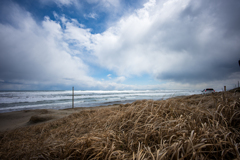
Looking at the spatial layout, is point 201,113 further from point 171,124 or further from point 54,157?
point 54,157

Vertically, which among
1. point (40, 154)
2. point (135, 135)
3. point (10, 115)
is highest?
point (135, 135)

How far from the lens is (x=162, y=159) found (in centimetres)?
112

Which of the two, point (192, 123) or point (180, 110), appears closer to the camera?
point (192, 123)

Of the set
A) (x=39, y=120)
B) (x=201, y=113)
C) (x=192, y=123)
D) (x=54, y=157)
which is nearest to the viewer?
(x=54, y=157)

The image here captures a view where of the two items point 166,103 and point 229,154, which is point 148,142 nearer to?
point 229,154

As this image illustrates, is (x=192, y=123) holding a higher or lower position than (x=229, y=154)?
higher

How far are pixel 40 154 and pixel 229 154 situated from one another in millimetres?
2438

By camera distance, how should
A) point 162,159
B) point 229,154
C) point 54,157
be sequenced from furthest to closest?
point 54,157 < point 229,154 < point 162,159

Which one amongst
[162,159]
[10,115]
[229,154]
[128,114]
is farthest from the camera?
[10,115]

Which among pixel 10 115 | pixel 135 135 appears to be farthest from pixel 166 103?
pixel 10 115

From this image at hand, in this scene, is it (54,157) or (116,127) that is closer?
(54,157)

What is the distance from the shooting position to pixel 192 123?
69.3 inches

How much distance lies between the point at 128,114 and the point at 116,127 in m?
0.46

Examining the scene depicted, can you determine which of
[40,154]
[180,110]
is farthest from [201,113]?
[40,154]
